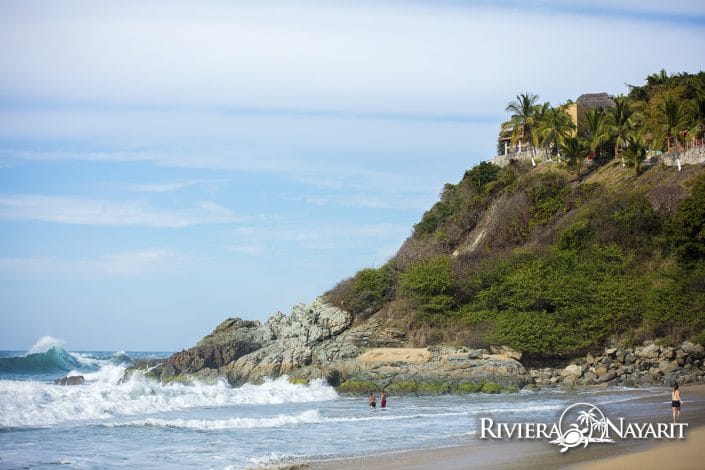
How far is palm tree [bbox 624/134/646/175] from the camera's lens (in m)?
49.1

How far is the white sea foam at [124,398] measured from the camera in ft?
87.3

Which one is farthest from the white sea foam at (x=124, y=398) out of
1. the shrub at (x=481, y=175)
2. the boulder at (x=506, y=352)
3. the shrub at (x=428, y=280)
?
the shrub at (x=481, y=175)

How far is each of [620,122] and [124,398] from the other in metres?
38.0

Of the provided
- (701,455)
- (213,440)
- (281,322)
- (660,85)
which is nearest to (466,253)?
(281,322)

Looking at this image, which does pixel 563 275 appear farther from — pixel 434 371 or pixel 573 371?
pixel 434 371

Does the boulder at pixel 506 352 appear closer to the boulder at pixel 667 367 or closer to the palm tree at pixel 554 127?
the boulder at pixel 667 367

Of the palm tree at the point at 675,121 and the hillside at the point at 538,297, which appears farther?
the palm tree at the point at 675,121

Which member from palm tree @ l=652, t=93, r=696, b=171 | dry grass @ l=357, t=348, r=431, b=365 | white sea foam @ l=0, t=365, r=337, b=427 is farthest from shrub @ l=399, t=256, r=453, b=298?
palm tree @ l=652, t=93, r=696, b=171

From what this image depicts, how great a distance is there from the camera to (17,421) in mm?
25094

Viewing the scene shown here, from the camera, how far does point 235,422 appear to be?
24.5 m

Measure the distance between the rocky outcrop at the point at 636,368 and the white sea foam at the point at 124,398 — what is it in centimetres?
1066

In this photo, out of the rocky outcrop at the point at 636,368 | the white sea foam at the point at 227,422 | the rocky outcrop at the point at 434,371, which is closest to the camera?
the white sea foam at the point at 227,422

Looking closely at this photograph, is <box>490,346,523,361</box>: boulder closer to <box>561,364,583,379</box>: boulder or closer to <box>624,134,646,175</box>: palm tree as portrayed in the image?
<box>561,364,583,379</box>: boulder

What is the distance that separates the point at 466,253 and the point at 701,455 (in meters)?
32.6
